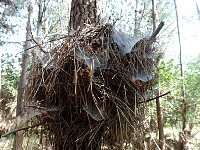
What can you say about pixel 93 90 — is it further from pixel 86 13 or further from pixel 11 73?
pixel 11 73

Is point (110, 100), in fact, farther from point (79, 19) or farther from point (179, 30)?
point (179, 30)

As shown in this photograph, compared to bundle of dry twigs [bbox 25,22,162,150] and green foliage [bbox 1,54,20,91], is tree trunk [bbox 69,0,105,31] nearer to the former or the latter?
bundle of dry twigs [bbox 25,22,162,150]

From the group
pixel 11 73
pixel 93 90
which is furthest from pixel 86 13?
pixel 11 73

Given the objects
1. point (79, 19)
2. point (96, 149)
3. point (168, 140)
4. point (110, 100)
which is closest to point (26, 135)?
point (96, 149)

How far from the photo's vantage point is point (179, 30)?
24.9 ft

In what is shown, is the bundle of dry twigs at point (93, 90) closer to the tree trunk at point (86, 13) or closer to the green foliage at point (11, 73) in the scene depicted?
the tree trunk at point (86, 13)

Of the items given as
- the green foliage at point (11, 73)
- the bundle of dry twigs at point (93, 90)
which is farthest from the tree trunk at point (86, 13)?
the green foliage at point (11, 73)

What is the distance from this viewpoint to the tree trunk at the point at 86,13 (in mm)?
1470

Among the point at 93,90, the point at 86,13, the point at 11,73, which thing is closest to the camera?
the point at 93,90

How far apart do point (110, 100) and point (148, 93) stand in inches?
9.6

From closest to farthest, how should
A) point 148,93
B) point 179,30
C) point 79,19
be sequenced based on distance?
1. point 148,93
2. point 79,19
3. point 179,30

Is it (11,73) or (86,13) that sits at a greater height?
(11,73)

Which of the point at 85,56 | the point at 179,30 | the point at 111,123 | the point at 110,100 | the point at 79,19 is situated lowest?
the point at 111,123

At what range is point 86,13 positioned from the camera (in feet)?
4.89
